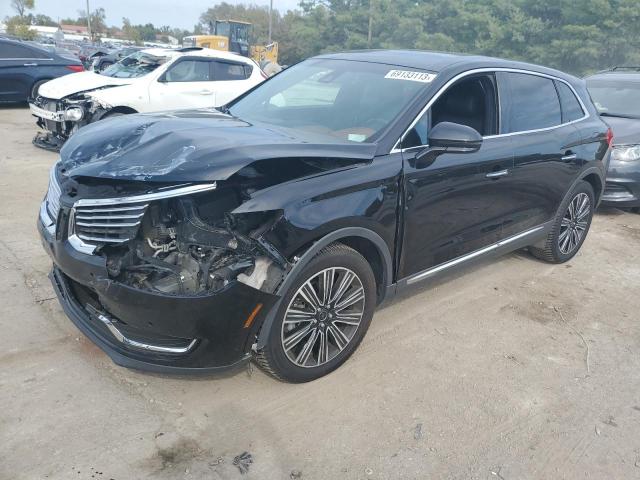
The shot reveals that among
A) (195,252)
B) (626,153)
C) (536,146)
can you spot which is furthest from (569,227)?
(195,252)

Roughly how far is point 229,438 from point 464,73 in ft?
9.10

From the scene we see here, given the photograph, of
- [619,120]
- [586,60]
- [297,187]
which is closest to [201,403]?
[297,187]

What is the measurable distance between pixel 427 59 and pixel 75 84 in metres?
6.83

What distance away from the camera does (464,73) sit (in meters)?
3.75

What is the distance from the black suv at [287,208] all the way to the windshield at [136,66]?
5926mm

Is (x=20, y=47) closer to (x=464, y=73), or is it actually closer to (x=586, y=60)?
(x=464, y=73)

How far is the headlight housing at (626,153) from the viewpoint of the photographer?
23.0ft

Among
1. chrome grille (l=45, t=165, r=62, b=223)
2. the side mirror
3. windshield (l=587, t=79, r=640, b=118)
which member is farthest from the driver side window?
windshield (l=587, t=79, r=640, b=118)

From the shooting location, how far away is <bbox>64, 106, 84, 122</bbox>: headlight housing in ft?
26.8

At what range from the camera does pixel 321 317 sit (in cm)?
308

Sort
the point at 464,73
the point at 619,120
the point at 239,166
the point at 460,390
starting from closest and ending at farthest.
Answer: the point at 239,166, the point at 460,390, the point at 464,73, the point at 619,120

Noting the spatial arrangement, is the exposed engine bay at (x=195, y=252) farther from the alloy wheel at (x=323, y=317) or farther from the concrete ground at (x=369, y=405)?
the concrete ground at (x=369, y=405)

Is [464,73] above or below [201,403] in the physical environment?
above

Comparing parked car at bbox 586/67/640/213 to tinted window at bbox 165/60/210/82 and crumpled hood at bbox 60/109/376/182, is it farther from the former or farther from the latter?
tinted window at bbox 165/60/210/82
